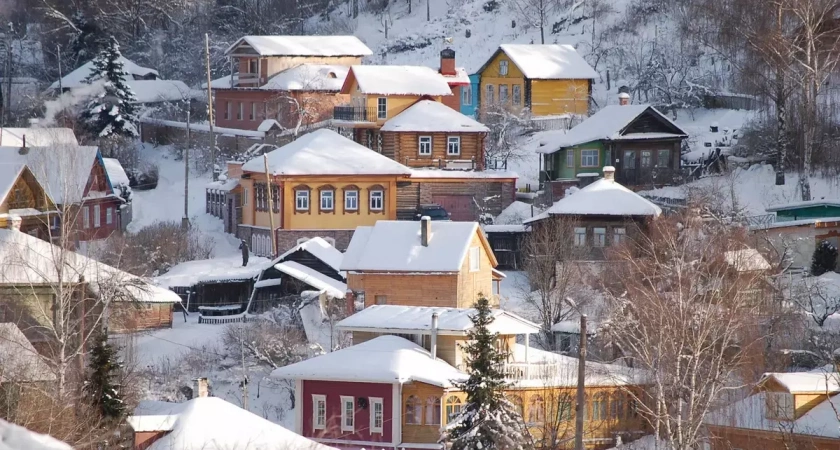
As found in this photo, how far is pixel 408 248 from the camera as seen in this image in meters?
47.2

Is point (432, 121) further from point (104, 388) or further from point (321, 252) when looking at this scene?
point (104, 388)

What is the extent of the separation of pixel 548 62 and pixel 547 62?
3.0 inches

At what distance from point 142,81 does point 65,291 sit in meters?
38.6

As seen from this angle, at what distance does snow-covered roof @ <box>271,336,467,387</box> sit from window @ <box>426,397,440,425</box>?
44cm

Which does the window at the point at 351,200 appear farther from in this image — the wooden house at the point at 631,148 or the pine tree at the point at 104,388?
the pine tree at the point at 104,388

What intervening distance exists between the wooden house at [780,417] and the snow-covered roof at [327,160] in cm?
2114

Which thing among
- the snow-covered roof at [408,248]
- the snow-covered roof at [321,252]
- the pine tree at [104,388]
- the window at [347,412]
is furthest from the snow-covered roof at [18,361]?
the snow-covered roof at [321,252]

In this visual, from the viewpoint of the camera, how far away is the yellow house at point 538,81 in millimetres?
66188

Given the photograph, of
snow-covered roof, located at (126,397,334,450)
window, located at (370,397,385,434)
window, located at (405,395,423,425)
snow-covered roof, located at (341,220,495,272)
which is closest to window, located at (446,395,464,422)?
window, located at (405,395,423,425)

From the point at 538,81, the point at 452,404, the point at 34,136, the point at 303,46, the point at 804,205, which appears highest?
the point at 303,46

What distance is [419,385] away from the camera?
1503 inches

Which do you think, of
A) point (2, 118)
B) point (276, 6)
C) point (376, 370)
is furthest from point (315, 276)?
point (276, 6)

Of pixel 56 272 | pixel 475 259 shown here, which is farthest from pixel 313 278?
pixel 56 272

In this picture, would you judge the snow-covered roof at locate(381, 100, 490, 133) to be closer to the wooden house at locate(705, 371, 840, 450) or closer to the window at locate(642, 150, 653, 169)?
the window at locate(642, 150, 653, 169)
